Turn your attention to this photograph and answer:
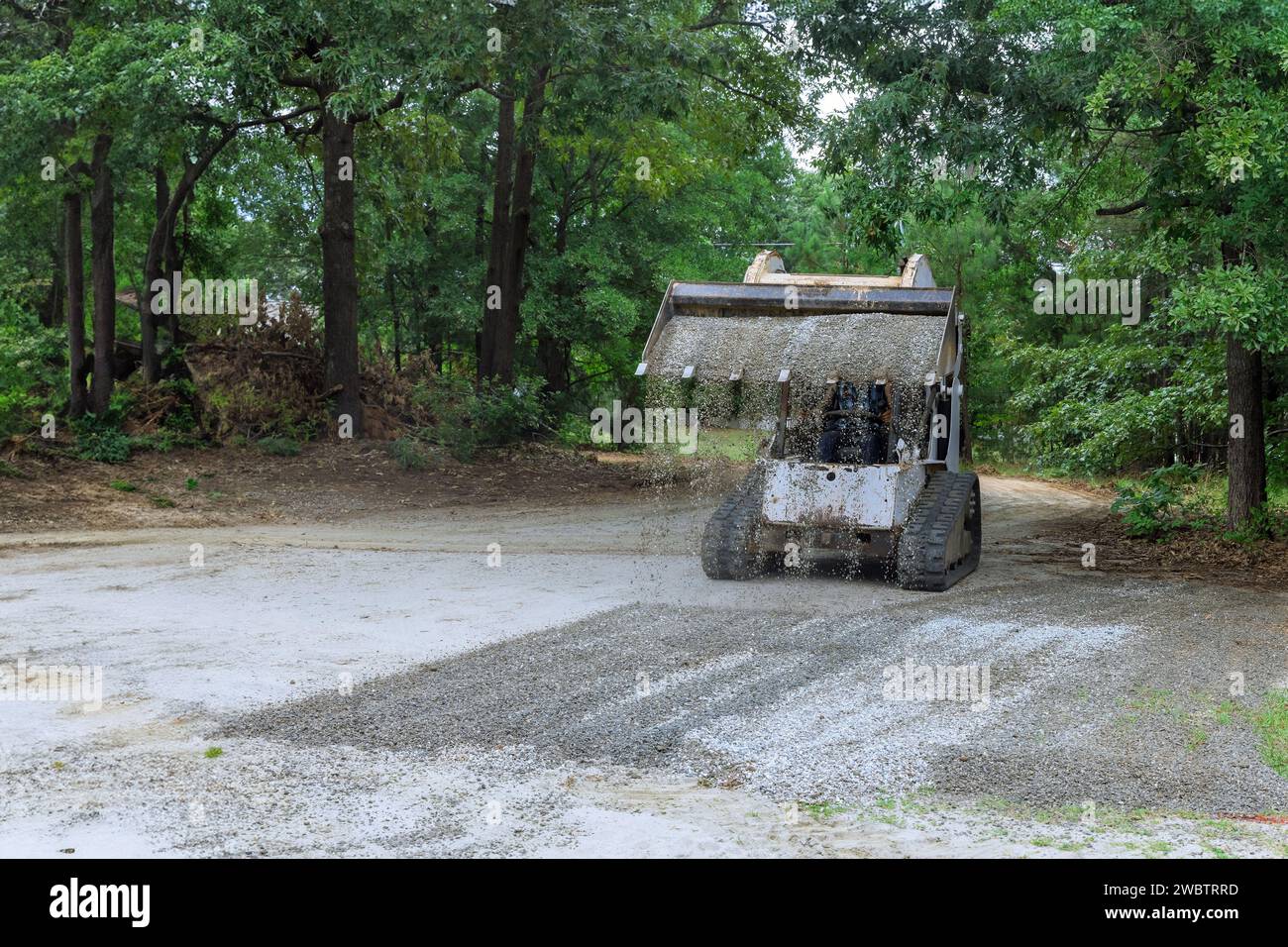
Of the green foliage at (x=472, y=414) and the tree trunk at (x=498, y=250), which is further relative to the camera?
the tree trunk at (x=498, y=250)

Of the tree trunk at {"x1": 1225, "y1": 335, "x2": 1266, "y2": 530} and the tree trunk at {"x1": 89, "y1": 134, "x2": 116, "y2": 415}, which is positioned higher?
the tree trunk at {"x1": 89, "y1": 134, "x2": 116, "y2": 415}

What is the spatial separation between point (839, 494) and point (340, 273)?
14043 millimetres

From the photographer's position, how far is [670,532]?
18469mm

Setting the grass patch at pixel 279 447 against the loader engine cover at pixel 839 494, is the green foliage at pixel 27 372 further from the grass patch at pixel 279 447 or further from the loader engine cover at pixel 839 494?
the loader engine cover at pixel 839 494

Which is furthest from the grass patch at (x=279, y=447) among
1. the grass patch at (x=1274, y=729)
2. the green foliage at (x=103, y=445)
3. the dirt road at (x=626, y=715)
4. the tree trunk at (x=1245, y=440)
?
the grass patch at (x=1274, y=729)

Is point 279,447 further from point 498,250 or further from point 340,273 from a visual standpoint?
point 498,250

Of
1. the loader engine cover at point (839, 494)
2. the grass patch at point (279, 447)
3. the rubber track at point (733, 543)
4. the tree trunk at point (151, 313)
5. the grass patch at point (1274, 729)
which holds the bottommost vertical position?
the grass patch at point (1274, 729)

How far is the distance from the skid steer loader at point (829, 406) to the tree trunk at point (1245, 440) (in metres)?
3.94

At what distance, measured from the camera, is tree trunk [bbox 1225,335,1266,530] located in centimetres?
1538

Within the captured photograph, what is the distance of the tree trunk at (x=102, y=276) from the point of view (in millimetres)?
23312

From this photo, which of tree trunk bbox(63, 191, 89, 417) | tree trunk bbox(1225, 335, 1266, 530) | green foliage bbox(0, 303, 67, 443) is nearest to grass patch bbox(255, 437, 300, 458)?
tree trunk bbox(63, 191, 89, 417)

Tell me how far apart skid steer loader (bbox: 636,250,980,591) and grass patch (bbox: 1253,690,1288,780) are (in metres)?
4.46

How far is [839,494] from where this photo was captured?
41.7 ft

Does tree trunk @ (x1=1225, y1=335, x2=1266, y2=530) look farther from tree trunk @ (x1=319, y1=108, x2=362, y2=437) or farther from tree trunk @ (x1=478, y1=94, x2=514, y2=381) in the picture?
tree trunk @ (x1=478, y1=94, x2=514, y2=381)
